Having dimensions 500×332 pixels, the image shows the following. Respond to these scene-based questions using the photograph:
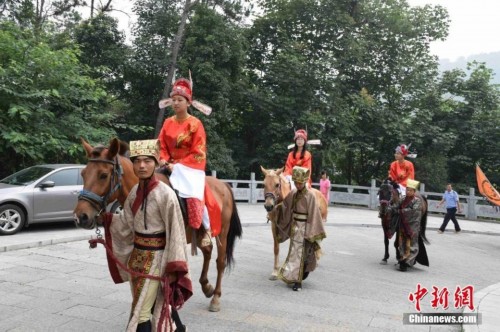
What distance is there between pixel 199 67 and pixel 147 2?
512 cm

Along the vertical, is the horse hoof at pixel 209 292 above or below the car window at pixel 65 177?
below

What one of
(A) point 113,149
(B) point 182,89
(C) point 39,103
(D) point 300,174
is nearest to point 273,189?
(D) point 300,174

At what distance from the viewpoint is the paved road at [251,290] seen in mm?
4984

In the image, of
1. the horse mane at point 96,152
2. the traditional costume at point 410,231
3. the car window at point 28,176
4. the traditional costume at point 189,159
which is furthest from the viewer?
the car window at point 28,176

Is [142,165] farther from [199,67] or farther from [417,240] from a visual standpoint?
[199,67]

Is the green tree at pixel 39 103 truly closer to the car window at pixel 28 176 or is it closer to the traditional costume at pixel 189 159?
the car window at pixel 28 176

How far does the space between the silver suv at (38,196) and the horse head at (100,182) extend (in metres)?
7.02

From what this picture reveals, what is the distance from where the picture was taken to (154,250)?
360 cm

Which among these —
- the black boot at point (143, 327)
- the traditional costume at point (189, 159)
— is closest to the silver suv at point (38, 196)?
the traditional costume at point (189, 159)

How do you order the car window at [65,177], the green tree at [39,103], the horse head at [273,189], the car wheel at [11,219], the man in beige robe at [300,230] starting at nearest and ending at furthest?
1. the man in beige robe at [300,230]
2. the horse head at [273,189]
3. the car wheel at [11,219]
4. the car window at [65,177]
5. the green tree at [39,103]

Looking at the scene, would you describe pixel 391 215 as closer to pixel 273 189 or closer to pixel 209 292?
pixel 273 189

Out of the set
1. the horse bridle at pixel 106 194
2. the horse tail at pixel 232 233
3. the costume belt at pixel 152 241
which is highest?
the horse bridle at pixel 106 194

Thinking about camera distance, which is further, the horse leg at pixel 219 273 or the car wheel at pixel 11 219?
the car wheel at pixel 11 219

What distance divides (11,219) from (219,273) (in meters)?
6.42
